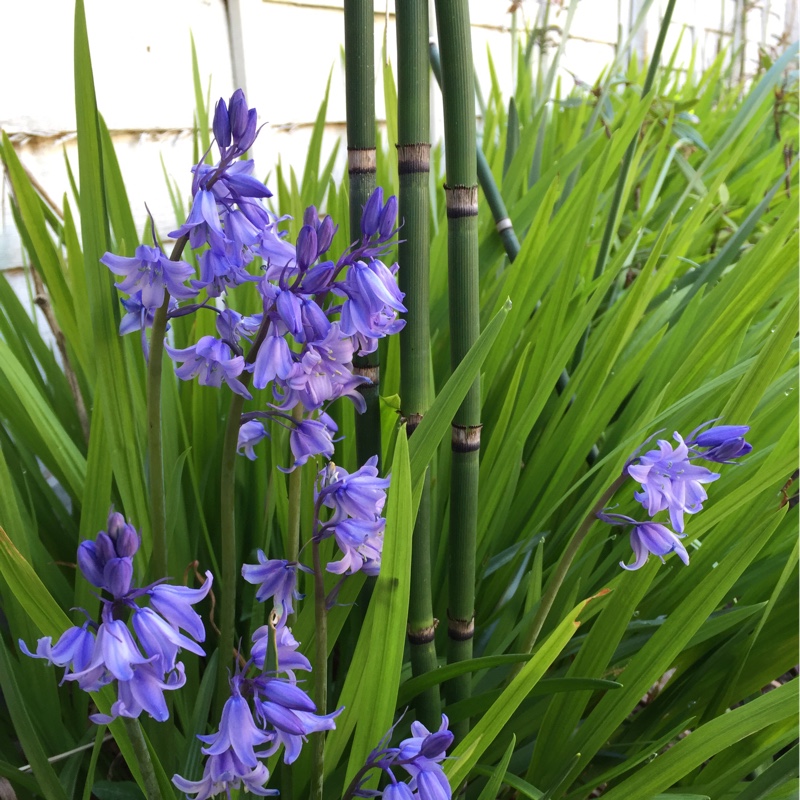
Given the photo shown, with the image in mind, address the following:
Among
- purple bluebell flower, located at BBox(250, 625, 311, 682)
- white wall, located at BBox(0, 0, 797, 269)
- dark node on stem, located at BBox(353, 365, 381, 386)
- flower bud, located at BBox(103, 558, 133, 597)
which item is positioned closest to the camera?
flower bud, located at BBox(103, 558, 133, 597)

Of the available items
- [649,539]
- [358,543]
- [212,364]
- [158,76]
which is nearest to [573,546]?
[649,539]

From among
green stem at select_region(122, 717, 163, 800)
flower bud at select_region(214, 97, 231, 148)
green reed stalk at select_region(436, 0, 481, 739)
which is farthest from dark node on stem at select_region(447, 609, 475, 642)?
flower bud at select_region(214, 97, 231, 148)

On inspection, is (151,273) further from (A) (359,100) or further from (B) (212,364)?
(A) (359,100)

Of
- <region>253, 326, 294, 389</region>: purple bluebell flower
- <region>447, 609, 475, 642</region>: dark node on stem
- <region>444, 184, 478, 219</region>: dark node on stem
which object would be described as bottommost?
<region>447, 609, 475, 642</region>: dark node on stem

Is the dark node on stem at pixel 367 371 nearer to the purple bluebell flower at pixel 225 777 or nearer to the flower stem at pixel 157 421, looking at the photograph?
the flower stem at pixel 157 421

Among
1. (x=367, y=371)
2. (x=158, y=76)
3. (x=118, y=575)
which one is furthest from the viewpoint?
(x=158, y=76)

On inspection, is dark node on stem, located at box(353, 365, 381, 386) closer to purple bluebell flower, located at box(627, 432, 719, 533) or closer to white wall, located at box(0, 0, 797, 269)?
purple bluebell flower, located at box(627, 432, 719, 533)
